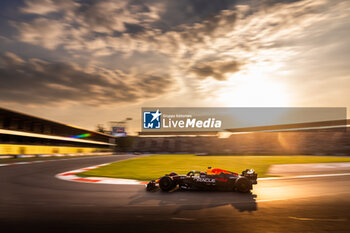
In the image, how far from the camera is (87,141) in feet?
186

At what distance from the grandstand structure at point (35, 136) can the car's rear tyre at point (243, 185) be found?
26249 mm

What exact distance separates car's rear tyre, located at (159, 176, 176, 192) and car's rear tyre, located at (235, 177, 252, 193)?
6.29 feet

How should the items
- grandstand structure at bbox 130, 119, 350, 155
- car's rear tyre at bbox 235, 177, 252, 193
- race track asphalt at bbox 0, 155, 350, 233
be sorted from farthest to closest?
grandstand structure at bbox 130, 119, 350, 155 < car's rear tyre at bbox 235, 177, 252, 193 < race track asphalt at bbox 0, 155, 350, 233

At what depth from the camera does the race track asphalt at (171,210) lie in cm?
397

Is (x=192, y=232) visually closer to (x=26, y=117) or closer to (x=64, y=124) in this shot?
(x=26, y=117)

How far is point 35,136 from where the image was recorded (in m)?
33.5

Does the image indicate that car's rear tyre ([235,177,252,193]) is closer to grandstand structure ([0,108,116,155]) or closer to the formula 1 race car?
the formula 1 race car

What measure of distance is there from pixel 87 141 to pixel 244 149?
37.6m

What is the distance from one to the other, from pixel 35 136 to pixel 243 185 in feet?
112

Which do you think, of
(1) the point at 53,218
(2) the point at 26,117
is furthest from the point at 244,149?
(1) the point at 53,218

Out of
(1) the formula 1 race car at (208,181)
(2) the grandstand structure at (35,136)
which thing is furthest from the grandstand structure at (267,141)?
(1) the formula 1 race car at (208,181)

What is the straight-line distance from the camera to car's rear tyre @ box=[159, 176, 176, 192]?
23.8ft

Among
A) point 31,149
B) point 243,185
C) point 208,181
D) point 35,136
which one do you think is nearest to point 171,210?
point 208,181

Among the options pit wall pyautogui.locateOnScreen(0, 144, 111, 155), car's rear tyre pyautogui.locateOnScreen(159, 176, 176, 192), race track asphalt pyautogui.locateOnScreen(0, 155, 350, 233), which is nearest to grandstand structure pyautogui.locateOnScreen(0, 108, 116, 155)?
pit wall pyautogui.locateOnScreen(0, 144, 111, 155)
